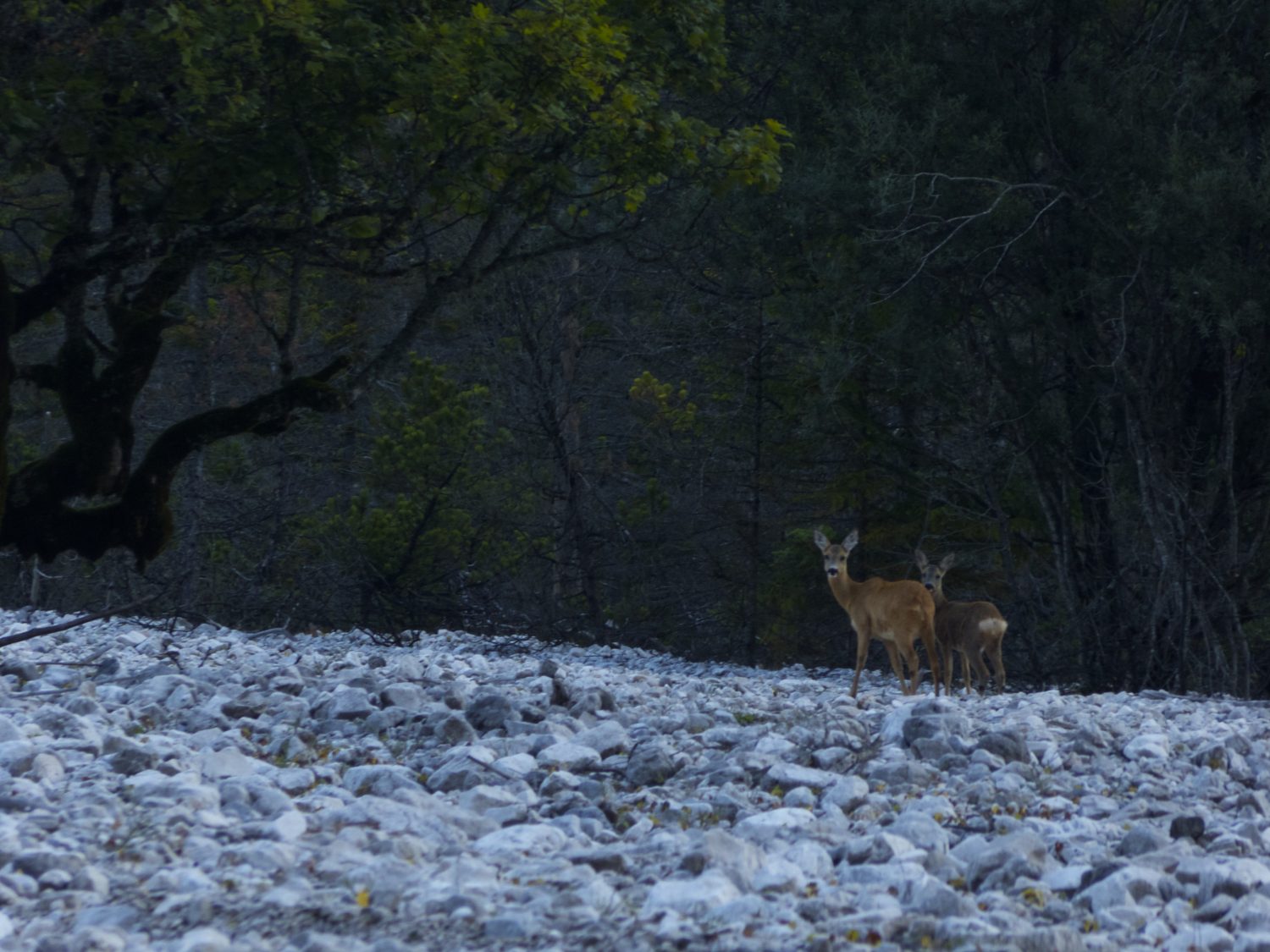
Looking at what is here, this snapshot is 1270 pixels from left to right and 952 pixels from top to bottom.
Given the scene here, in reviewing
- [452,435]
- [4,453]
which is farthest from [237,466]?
[4,453]

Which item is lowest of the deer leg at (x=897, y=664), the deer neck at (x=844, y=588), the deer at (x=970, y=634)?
the deer leg at (x=897, y=664)

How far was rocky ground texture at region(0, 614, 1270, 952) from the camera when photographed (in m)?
4.06

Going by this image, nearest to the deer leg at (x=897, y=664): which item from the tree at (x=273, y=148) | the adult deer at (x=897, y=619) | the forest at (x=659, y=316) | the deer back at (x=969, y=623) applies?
the adult deer at (x=897, y=619)

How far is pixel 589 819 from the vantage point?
546cm

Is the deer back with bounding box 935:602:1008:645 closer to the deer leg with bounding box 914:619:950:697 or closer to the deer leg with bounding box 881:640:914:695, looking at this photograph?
the deer leg with bounding box 881:640:914:695

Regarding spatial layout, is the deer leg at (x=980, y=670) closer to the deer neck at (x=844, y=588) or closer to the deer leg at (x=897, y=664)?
the deer leg at (x=897, y=664)

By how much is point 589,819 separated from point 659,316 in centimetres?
1735

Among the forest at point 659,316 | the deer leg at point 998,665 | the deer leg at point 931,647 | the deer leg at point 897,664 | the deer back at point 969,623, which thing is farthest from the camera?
the deer leg at point 998,665

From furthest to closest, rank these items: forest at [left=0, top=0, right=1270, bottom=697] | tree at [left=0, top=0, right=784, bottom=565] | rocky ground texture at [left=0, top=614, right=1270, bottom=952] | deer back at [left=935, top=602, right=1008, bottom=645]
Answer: deer back at [left=935, top=602, right=1008, bottom=645] → forest at [left=0, top=0, right=1270, bottom=697] → tree at [left=0, top=0, right=784, bottom=565] → rocky ground texture at [left=0, top=614, right=1270, bottom=952]

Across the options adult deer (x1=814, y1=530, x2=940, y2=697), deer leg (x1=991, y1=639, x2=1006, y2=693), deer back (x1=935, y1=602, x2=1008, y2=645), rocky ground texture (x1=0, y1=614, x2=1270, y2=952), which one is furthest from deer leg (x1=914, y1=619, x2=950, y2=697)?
rocky ground texture (x1=0, y1=614, x2=1270, y2=952)

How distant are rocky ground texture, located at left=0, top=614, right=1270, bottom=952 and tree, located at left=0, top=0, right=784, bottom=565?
61.8 inches

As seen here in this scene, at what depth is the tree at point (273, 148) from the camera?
8367 mm

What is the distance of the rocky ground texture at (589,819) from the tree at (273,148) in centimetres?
157

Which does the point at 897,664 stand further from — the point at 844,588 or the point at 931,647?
the point at 844,588
